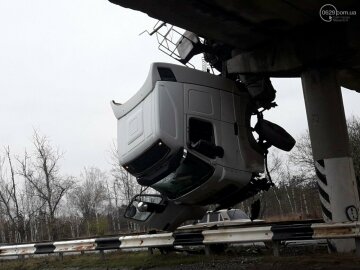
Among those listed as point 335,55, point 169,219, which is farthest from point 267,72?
point 169,219

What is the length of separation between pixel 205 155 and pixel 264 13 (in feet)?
9.60

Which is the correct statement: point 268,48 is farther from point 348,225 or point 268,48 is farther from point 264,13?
point 348,225

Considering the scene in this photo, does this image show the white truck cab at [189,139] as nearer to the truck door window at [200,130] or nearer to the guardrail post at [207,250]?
the truck door window at [200,130]

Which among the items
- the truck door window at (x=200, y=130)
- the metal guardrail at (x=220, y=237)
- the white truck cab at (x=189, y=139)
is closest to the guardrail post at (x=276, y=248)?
the metal guardrail at (x=220, y=237)

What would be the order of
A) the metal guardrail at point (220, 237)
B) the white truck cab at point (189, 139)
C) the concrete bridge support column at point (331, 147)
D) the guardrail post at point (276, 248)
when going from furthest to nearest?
1. the concrete bridge support column at point (331, 147)
2. the white truck cab at point (189, 139)
3. the guardrail post at point (276, 248)
4. the metal guardrail at point (220, 237)

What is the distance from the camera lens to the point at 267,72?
10.5 m

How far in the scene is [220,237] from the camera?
9203mm

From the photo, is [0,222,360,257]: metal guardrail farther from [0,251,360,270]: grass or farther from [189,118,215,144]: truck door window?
[189,118,215,144]: truck door window

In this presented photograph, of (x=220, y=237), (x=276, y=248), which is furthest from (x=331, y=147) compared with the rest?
(x=220, y=237)

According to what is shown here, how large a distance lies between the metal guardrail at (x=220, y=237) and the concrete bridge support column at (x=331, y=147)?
1.47 meters

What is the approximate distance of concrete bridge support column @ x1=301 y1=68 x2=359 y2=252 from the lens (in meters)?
9.48

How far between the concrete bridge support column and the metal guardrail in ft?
4.84

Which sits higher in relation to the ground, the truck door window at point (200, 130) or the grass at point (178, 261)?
the truck door window at point (200, 130)

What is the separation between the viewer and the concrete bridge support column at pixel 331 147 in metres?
9.48
